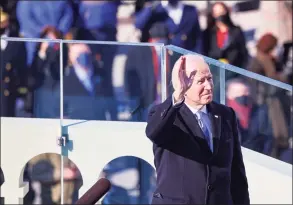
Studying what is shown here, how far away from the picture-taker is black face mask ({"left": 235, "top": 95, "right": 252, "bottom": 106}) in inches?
235

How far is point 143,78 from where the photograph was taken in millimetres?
5777

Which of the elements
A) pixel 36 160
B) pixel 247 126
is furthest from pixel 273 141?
pixel 36 160

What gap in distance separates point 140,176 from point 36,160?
93 centimetres

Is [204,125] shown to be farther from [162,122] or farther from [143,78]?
[143,78]

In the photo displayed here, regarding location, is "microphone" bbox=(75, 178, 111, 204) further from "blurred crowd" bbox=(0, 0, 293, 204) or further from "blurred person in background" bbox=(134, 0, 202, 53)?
"blurred person in background" bbox=(134, 0, 202, 53)

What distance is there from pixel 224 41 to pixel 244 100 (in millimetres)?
1229

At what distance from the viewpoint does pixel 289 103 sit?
594 centimetres

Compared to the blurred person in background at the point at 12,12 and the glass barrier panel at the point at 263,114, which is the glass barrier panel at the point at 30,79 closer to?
the glass barrier panel at the point at 263,114

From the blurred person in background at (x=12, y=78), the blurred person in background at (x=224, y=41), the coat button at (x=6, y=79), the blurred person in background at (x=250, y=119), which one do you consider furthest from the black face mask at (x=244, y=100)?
the coat button at (x=6, y=79)

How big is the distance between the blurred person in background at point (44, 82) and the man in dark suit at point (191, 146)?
8.50 feet

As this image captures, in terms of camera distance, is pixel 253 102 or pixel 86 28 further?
pixel 86 28

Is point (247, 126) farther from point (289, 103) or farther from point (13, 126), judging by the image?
point (13, 126)

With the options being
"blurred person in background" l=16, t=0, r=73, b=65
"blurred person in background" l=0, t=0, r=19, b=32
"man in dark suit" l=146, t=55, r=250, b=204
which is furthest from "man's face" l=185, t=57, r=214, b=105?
"blurred person in background" l=0, t=0, r=19, b=32

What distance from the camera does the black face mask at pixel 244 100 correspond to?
5.96 m
